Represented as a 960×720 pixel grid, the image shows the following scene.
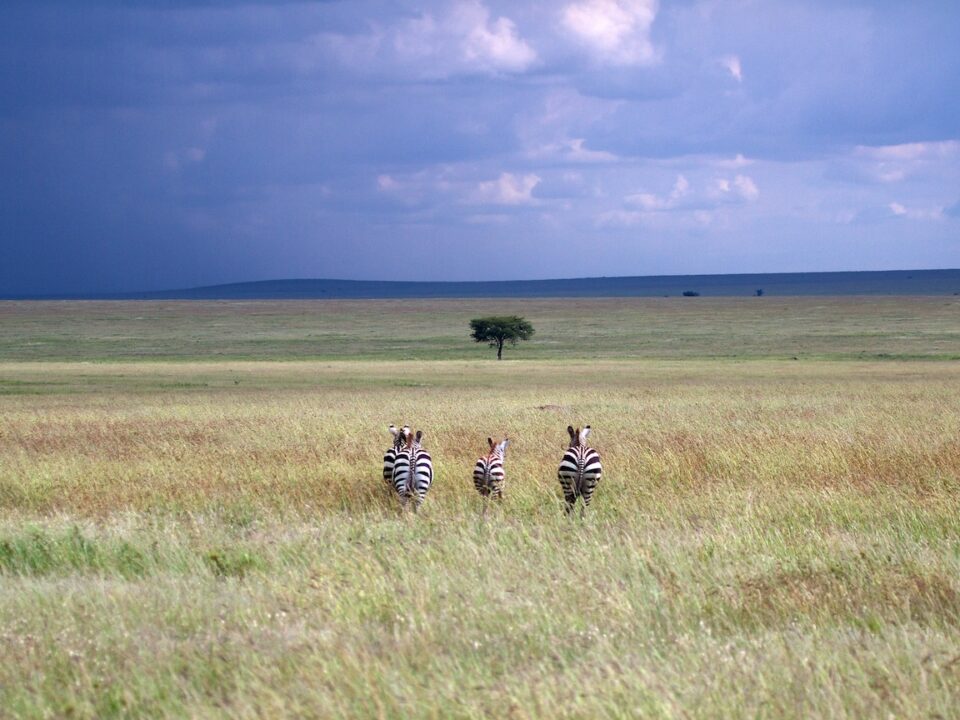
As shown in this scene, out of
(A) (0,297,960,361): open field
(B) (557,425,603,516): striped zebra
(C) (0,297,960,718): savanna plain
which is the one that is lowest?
(A) (0,297,960,361): open field

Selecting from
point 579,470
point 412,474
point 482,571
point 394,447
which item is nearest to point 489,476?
point 412,474

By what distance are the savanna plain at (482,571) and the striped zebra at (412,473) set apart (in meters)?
0.25

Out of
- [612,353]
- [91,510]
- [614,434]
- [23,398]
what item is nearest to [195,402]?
[23,398]

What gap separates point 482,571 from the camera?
8.34 m

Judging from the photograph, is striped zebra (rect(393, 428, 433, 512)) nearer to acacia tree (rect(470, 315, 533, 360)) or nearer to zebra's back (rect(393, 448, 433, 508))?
zebra's back (rect(393, 448, 433, 508))

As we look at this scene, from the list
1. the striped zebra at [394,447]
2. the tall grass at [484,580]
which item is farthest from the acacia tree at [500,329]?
the striped zebra at [394,447]

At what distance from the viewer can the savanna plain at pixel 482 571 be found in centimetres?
555

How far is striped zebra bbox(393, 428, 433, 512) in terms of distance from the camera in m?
11.7

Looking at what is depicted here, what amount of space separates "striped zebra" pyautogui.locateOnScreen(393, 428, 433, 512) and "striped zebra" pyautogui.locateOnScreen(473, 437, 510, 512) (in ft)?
2.10

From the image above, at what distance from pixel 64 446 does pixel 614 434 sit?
10.1m

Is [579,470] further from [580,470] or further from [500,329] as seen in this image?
[500,329]

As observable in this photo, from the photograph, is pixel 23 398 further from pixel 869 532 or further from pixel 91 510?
pixel 869 532

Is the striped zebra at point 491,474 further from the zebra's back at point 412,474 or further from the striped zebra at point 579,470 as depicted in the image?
the striped zebra at point 579,470

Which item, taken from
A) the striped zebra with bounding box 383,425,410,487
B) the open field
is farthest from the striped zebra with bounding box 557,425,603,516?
the open field
